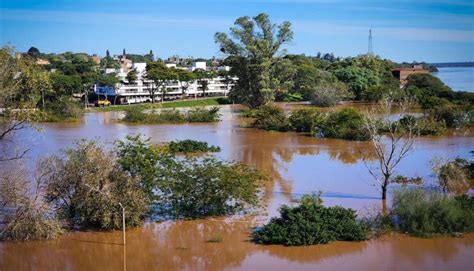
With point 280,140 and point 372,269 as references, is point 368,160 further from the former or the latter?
point 372,269

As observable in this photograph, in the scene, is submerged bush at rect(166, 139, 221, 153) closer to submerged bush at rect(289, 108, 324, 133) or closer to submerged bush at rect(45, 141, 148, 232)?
submerged bush at rect(289, 108, 324, 133)

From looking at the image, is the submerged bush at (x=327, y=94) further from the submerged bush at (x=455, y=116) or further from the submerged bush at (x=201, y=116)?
the submerged bush at (x=455, y=116)

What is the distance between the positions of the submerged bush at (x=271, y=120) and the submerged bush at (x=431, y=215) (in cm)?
1654

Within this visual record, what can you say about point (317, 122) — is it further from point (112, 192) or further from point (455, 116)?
point (112, 192)

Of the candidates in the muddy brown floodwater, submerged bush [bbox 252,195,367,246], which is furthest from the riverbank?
submerged bush [bbox 252,195,367,246]

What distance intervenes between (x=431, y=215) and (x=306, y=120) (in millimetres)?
15904

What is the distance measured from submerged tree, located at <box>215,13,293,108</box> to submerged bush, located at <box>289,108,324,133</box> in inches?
273

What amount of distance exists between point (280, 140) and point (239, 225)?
1326cm

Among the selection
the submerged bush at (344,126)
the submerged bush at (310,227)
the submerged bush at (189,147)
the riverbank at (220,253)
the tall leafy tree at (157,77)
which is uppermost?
the tall leafy tree at (157,77)

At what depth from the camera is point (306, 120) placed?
26188mm

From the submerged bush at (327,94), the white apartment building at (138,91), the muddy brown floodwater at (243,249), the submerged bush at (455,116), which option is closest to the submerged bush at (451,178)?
the muddy brown floodwater at (243,249)

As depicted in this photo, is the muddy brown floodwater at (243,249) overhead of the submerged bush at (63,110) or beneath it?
beneath

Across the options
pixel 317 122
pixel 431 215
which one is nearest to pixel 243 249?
pixel 431 215

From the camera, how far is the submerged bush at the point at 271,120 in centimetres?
2733
